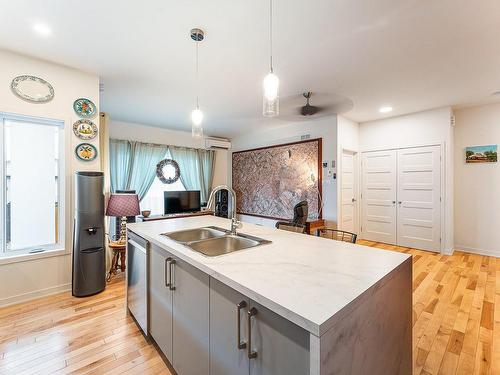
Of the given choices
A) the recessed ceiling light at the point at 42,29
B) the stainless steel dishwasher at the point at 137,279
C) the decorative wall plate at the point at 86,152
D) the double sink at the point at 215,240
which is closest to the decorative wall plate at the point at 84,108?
the decorative wall plate at the point at 86,152

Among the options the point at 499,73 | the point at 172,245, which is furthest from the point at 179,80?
the point at 499,73

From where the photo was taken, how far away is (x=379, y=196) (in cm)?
478

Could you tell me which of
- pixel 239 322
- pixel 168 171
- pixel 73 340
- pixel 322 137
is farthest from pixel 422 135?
pixel 73 340

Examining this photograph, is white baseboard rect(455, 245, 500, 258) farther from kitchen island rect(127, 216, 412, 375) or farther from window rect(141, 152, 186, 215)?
window rect(141, 152, 186, 215)

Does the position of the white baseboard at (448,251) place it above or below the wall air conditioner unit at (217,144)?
below

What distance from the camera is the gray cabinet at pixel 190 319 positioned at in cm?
123

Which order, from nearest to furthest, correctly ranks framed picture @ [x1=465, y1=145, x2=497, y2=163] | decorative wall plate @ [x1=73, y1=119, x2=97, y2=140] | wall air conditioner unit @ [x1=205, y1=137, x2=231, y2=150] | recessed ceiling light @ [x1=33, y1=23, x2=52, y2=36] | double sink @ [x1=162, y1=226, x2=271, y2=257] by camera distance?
double sink @ [x1=162, y1=226, x2=271, y2=257], recessed ceiling light @ [x1=33, y1=23, x2=52, y2=36], decorative wall plate @ [x1=73, y1=119, x2=97, y2=140], framed picture @ [x1=465, y1=145, x2=497, y2=163], wall air conditioner unit @ [x1=205, y1=137, x2=231, y2=150]

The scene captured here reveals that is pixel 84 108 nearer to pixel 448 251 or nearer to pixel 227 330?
pixel 227 330

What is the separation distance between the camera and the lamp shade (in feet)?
9.79

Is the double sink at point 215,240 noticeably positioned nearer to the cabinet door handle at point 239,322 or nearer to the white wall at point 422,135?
the cabinet door handle at point 239,322

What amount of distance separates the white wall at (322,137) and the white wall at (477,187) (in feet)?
7.00

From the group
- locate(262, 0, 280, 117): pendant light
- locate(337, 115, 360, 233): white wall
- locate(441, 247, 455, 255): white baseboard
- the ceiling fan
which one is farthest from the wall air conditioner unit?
locate(441, 247, 455, 255): white baseboard

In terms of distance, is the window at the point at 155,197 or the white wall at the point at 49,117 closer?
the white wall at the point at 49,117

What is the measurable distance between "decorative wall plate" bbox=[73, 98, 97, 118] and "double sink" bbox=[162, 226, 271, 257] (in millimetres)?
1931
